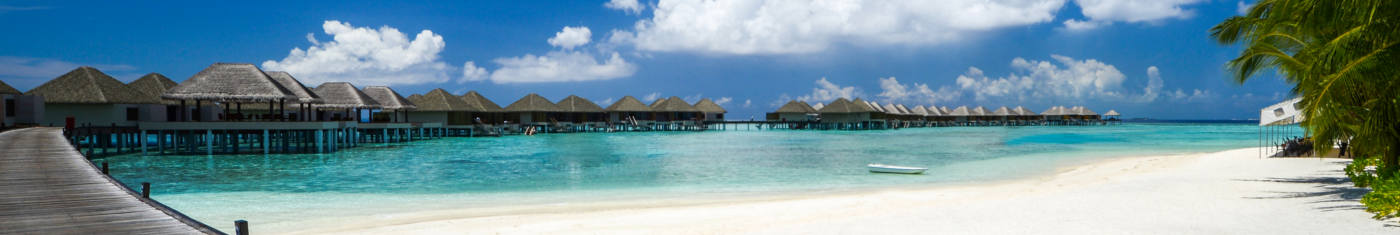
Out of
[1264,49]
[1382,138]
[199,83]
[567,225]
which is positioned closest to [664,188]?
[567,225]

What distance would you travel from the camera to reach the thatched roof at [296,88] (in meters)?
21.6

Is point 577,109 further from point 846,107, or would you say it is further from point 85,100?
point 85,100

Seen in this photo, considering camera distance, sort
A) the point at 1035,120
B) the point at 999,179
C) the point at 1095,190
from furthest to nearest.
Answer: the point at 1035,120 → the point at 999,179 → the point at 1095,190

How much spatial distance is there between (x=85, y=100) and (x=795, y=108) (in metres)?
40.6

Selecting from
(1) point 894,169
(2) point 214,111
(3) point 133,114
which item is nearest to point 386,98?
(2) point 214,111

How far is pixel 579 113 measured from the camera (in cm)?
4628

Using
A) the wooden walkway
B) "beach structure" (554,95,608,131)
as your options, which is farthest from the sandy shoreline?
"beach structure" (554,95,608,131)

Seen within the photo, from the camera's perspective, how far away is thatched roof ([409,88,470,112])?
1454 inches

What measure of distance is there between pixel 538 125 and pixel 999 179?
3417 centimetres

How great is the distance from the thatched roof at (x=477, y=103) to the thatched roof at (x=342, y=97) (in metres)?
11.3

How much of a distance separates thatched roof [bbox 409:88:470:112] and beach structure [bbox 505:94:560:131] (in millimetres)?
4046

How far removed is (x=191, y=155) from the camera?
1939 cm

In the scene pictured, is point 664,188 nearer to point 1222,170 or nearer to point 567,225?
point 567,225

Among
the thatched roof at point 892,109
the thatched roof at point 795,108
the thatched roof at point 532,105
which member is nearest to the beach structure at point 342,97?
the thatched roof at point 532,105
